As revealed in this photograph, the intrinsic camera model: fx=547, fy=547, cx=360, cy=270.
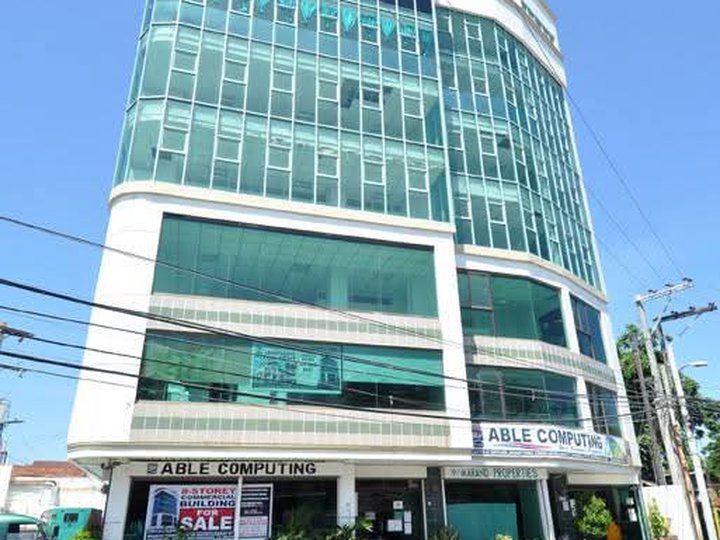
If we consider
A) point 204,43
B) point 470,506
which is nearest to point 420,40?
point 204,43

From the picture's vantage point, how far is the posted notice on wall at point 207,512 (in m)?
15.9

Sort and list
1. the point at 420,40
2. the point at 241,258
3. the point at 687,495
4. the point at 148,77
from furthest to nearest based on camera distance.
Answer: the point at 420,40 → the point at 687,495 → the point at 148,77 → the point at 241,258

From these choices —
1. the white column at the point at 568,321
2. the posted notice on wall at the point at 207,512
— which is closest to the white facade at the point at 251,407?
the white column at the point at 568,321

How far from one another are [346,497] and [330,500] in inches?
23.1

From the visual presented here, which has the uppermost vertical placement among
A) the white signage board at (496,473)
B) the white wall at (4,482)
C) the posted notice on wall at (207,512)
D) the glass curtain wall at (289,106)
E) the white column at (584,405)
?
the glass curtain wall at (289,106)

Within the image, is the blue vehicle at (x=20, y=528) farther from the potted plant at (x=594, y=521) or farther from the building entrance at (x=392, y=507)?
the potted plant at (x=594, y=521)

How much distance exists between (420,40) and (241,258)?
14.0 metres

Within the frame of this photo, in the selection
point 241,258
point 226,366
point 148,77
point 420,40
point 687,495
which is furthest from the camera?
point 420,40

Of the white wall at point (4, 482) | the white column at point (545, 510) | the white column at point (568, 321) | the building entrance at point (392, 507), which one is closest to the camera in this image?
the building entrance at point (392, 507)

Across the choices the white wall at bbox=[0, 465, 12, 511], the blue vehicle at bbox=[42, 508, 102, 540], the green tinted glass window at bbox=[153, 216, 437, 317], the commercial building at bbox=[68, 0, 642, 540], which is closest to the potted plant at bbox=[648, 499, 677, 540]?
the commercial building at bbox=[68, 0, 642, 540]

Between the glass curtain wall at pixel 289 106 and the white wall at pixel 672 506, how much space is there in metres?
17.1

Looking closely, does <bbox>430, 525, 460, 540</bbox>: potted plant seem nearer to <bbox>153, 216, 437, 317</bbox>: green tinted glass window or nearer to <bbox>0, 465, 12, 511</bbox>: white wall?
<bbox>153, 216, 437, 317</bbox>: green tinted glass window

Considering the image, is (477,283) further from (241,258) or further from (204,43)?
(204,43)

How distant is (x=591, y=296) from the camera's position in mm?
26969
